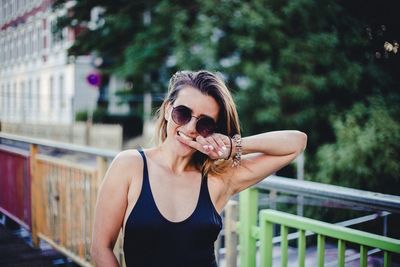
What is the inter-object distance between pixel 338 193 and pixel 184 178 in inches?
29.2

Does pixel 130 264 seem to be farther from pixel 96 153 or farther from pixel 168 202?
pixel 96 153

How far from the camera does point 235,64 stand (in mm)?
9633

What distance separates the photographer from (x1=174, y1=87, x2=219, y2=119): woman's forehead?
5.79ft

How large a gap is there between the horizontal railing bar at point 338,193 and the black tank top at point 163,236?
63 cm

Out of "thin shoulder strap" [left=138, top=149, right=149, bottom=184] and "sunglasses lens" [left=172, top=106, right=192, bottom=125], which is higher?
"sunglasses lens" [left=172, top=106, right=192, bottom=125]

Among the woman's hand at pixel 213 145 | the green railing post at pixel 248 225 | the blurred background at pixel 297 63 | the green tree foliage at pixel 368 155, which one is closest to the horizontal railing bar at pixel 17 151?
the green railing post at pixel 248 225

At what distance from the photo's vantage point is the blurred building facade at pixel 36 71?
1084 inches

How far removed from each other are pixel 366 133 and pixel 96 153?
5906mm

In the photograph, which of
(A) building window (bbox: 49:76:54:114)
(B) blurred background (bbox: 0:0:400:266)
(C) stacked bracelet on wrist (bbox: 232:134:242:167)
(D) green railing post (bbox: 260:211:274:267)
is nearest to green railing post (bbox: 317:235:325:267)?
(D) green railing post (bbox: 260:211:274:267)

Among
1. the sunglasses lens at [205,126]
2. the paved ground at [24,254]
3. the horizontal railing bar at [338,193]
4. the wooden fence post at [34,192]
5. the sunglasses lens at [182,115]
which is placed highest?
the sunglasses lens at [182,115]

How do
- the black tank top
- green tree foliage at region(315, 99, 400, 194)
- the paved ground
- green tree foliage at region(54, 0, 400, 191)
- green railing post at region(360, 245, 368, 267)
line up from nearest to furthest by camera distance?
the black tank top
green railing post at region(360, 245, 368, 267)
the paved ground
green tree foliage at region(315, 99, 400, 194)
green tree foliage at region(54, 0, 400, 191)

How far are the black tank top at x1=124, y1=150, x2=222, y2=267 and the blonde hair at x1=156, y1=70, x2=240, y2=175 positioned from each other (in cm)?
23

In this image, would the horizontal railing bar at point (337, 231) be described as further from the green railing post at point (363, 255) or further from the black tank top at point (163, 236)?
the black tank top at point (163, 236)

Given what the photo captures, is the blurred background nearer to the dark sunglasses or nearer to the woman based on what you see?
the woman
